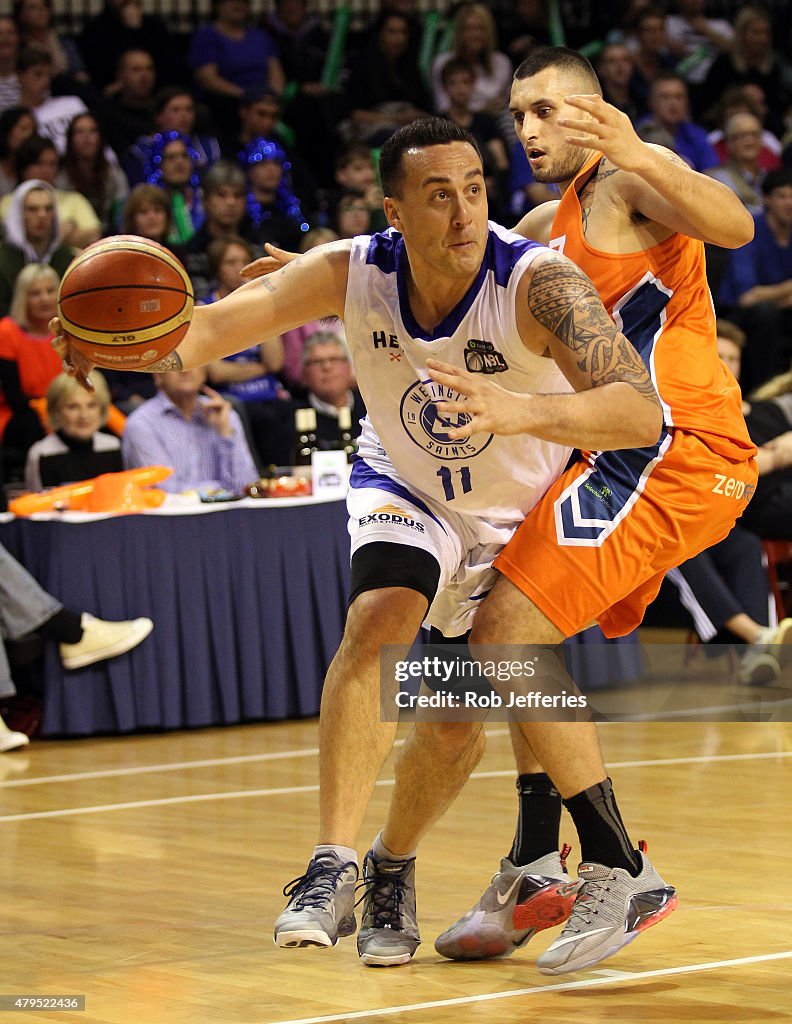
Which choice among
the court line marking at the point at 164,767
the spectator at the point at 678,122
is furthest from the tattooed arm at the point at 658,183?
the spectator at the point at 678,122

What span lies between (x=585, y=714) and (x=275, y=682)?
14.3 ft

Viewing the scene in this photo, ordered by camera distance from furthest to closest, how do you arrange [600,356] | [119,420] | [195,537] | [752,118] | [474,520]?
[752,118] → [119,420] → [195,537] → [474,520] → [600,356]

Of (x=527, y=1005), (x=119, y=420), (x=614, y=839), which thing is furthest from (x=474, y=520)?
(x=119, y=420)

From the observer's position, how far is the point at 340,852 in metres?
3.75

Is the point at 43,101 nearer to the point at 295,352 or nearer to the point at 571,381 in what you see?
the point at 295,352

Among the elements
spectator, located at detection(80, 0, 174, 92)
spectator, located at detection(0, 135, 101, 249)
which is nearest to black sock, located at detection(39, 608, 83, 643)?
spectator, located at detection(0, 135, 101, 249)

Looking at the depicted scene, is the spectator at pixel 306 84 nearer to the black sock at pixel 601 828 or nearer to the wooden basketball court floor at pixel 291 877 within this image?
the wooden basketball court floor at pixel 291 877

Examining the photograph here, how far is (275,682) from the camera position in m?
8.05

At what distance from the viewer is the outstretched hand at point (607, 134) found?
12.3 feet

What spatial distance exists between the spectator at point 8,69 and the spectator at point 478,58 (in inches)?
126

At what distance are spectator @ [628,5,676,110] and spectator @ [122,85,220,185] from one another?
381 cm

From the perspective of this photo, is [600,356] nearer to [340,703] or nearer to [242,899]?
[340,703]

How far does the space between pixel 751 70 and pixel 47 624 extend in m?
8.85

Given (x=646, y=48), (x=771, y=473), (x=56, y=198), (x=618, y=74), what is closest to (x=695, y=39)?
(x=646, y=48)
